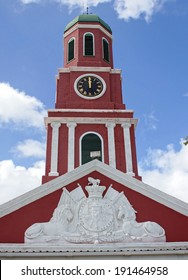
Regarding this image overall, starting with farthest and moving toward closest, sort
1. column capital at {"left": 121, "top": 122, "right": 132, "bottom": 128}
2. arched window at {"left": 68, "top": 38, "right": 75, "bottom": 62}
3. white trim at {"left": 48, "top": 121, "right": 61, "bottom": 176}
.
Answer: arched window at {"left": 68, "top": 38, "right": 75, "bottom": 62}, column capital at {"left": 121, "top": 122, "right": 132, "bottom": 128}, white trim at {"left": 48, "top": 121, "right": 61, "bottom": 176}

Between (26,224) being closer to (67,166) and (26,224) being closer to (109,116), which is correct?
(67,166)

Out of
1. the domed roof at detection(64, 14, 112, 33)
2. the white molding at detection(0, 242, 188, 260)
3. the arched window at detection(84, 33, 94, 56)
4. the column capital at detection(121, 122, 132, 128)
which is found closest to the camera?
the white molding at detection(0, 242, 188, 260)

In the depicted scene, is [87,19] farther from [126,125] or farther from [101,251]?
[101,251]

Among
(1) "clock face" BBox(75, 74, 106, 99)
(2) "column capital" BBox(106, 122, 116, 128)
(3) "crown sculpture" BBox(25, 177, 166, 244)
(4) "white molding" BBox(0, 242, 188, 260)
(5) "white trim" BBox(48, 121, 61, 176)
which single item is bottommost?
(4) "white molding" BBox(0, 242, 188, 260)

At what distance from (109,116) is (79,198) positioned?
840 cm

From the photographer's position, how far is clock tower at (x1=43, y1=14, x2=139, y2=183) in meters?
21.2

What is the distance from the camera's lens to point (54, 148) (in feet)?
70.6

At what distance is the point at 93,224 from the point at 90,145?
25.6 feet

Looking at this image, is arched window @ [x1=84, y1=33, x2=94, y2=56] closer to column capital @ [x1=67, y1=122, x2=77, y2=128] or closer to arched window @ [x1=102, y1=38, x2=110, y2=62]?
arched window @ [x1=102, y1=38, x2=110, y2=62]

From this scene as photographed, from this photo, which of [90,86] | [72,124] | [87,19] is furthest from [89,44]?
[72,124]

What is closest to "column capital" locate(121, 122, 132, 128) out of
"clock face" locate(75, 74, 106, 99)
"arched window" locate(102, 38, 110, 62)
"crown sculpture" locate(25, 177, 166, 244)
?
"clock face" locate(75, 74, 106, 99)

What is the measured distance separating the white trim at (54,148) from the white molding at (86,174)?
4.64 metres

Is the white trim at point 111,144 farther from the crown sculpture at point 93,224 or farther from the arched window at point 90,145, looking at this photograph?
the crown sculpture at point 93,224
